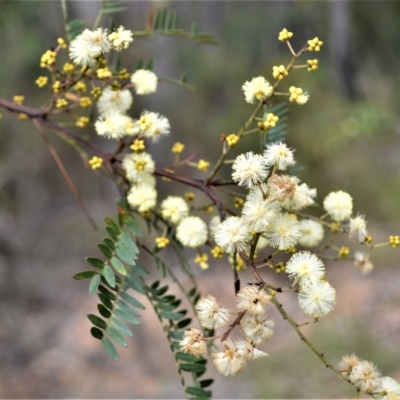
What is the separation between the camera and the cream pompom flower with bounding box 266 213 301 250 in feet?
1.60

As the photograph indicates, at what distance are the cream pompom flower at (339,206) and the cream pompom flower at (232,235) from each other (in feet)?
0.57

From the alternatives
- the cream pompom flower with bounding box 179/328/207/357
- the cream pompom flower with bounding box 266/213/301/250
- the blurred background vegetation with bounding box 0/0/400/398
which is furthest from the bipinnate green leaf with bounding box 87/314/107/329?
the blurred background vegetation with bounding box 0/0/400/398

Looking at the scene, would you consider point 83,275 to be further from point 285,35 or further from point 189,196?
point 285,35

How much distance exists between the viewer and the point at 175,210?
635 mm

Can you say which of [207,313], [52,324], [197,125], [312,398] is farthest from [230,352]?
[197,125]

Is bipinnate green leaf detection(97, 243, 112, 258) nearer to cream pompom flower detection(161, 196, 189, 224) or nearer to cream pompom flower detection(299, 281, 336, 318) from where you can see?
cream pompom flower detection(161, 196, 189, 224)

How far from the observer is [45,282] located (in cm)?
350

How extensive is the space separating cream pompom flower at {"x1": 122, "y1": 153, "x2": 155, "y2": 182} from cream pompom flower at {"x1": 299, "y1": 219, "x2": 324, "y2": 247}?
0.74 feet

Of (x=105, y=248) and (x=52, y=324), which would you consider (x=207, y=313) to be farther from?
(x=52, y=324)

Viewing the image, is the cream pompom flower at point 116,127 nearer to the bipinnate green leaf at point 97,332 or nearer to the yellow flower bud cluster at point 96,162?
the yellow flower bud cluster at point 96,162

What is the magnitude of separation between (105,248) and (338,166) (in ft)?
10.8

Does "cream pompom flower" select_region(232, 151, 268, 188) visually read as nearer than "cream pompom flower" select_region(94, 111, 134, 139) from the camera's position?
Yes

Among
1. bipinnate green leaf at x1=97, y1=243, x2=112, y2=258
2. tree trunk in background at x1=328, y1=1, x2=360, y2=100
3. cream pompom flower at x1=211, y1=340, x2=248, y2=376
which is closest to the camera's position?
cream pompom flower at x1=211, y1=340, x2=248, y2=376

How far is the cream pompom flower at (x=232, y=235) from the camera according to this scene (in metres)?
0.49
